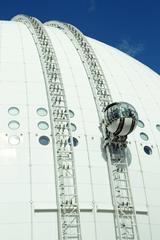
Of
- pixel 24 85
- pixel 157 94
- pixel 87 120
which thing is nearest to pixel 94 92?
pixel 87 120

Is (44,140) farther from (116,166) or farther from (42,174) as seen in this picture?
(116,166)

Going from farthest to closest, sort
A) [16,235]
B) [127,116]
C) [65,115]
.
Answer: [65,115]
[127,116]
[16,235]

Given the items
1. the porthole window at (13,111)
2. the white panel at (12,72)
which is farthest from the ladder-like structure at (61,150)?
the porthole window at (13,111)

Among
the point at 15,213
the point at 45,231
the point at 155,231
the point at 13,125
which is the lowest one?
the point at 45,231

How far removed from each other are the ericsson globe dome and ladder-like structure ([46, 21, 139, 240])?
0.05 m

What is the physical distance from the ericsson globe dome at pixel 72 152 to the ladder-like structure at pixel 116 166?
0.05 metres

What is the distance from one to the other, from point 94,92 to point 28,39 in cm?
577

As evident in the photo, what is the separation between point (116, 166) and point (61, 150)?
2.74 meters

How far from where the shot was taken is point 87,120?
68.0 feet

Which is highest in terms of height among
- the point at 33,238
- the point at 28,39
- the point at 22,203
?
the point at 28,39

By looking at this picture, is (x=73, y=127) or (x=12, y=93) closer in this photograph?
(x=73, y=127)

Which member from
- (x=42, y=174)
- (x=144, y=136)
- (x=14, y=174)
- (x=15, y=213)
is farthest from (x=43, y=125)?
(x=144, y=136)

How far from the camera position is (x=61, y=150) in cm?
1895

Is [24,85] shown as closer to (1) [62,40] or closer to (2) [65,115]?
(2) [65,115]
